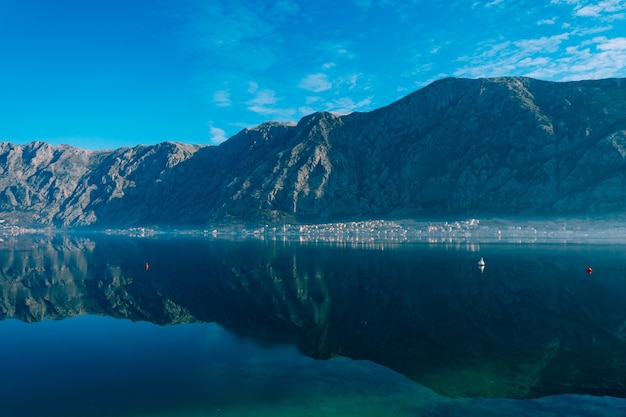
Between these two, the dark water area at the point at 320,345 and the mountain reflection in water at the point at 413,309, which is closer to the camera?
the dark water area at the point at 320,345

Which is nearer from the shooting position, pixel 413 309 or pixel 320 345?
pixel 320 345

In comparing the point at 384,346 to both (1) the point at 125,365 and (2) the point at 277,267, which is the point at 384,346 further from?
(2) the point at 277,267

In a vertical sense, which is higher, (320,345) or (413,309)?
(413,309)

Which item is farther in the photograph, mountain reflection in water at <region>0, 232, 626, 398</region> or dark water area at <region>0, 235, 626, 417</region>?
mountain reflection in water at <region>0, 232, 626, 398</region>
